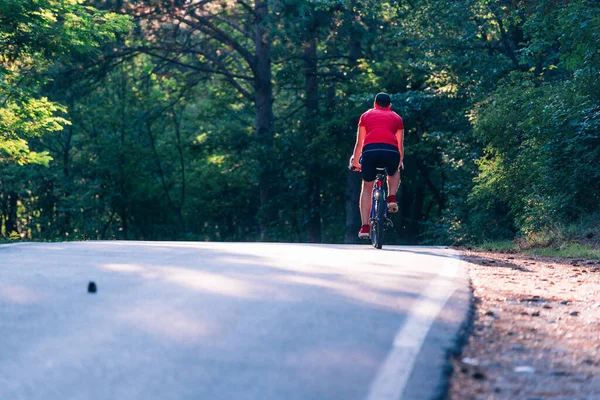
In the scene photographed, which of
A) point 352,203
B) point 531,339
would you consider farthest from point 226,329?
point 352,203

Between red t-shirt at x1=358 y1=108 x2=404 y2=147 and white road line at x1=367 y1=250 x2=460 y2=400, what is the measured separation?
15.8ft

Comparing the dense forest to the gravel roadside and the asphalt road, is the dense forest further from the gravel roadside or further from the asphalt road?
the asphalt road

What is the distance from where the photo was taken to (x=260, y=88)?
38.3 meters

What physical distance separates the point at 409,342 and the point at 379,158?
7.81m

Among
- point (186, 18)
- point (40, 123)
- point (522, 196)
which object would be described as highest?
point (186, 18)

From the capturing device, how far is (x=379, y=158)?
13.8 meters

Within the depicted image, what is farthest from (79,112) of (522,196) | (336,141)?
(522,196)

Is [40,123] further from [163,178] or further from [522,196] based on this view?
[163,178]

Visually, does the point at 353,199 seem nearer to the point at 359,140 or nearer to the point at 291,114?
the point at 291,114

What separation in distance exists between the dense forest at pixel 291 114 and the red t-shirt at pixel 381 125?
15.9 feet

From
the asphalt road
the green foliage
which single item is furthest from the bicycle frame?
the green foliage

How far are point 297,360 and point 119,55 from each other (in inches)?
1242

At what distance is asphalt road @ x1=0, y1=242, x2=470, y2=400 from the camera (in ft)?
16.8

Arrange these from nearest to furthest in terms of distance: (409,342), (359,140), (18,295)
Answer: (409,342)
(18,295)
(359,140)
